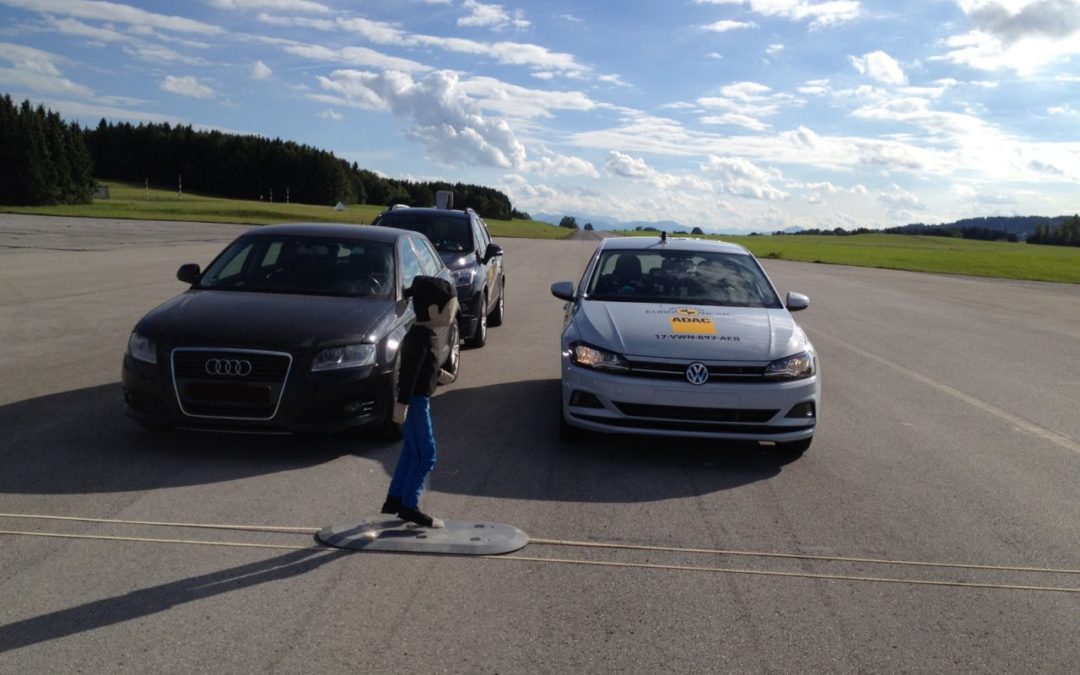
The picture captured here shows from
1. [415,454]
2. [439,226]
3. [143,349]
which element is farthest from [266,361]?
[439,226]

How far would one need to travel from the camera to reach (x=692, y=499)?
573 cm

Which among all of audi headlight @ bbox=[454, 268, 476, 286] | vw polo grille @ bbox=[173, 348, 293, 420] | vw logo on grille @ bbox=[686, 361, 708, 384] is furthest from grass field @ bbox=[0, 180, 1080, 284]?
vw logo on grille @ bbox=[686, 361, 708, 384]

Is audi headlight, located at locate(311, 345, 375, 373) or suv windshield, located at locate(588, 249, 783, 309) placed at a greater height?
suv windshield, located at locate(588, 249, 783, 309)

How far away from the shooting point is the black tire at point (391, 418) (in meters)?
6.55

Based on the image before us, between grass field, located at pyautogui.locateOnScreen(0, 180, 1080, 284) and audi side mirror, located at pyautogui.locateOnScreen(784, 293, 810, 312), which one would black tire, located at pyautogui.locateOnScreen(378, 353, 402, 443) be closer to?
audi side mirror, located at pyautogui.locateOnScreen(784, 293, 810, 312)

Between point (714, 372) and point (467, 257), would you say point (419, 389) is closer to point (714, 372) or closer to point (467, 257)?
point (714, 372)

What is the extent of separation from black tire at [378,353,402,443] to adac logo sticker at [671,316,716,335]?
79.4 inches

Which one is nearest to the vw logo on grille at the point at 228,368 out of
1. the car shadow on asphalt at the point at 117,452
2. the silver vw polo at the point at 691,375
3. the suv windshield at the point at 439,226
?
the car shadow on asphalt at the point at 117,452

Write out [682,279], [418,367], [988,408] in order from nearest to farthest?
[418,367], [682,279], [988,408]

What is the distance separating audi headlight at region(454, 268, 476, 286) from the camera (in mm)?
11234

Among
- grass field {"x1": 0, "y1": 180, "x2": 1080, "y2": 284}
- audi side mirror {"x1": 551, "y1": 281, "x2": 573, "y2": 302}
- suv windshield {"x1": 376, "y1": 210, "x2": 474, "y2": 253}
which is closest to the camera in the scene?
audi side mirror {"x1": 551, "y1": 281, "x2": 573, "y2": 302}

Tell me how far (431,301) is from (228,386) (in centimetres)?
210

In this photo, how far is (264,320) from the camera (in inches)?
254

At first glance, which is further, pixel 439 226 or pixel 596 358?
pixel 439 226
